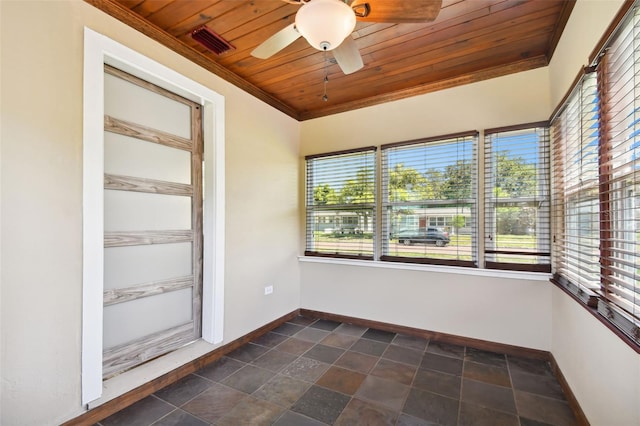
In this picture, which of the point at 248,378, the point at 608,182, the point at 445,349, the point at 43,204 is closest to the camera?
the point at 608,182

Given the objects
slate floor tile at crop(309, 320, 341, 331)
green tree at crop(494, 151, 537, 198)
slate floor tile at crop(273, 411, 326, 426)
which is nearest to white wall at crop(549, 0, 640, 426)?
green tree at crop(494, 151, 537, 198)

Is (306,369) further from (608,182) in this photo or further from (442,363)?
(608,182)

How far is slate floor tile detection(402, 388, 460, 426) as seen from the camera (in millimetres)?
1925

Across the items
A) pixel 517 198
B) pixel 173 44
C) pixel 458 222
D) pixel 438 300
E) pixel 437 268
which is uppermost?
pixel 173 44

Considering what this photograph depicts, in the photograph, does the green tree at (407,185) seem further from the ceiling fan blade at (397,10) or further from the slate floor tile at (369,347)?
the ceiling fan blade at (397,10)

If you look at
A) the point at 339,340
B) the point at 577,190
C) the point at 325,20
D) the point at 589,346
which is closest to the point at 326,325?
the point at 339,340

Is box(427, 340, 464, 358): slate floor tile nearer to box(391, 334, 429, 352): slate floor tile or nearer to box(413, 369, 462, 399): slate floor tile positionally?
box(391, 334, 429, 352): slate floor tile

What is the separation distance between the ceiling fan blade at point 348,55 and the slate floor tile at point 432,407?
7.86 ft

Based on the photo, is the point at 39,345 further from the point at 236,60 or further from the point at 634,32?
the point at 634,32

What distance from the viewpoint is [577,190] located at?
2.03 m

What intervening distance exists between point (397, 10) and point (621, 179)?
1.39 meters

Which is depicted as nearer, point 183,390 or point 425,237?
point 183,390

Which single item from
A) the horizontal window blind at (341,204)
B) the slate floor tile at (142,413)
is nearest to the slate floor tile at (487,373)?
the horizontal window blind at (341,204)

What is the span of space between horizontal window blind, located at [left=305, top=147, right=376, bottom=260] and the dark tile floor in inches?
47.2
